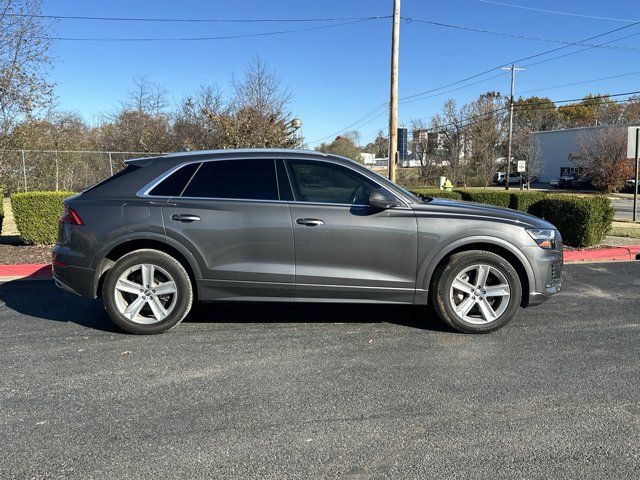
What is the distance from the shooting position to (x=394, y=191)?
16.2 feet

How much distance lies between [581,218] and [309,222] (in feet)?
23.6

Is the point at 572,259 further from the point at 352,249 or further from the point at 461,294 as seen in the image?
the point at 352,249

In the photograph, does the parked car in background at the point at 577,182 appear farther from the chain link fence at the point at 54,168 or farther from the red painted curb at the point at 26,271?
the red painted curb at the point at 26,271

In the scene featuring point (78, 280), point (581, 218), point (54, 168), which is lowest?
point (78, 280)

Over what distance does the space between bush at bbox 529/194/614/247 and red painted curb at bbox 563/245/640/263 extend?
Answer: 37 cm

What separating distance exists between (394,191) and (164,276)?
2.33 m

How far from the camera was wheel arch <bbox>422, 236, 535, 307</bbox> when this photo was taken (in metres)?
4.88

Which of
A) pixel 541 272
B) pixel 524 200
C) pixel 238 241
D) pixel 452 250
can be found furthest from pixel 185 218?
pixel 524 200

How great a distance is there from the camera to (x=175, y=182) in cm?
500

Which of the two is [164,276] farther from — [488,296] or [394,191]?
[488,296]

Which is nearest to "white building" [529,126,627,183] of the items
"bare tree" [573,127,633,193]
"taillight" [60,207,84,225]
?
"bare tree" [573,127,633,193]

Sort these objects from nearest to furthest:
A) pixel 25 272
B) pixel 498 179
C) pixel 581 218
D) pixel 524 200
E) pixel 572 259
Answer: pixel 25 272, pixel 572 259, pixel 581 218, pixel 524 200, pixel 498 179

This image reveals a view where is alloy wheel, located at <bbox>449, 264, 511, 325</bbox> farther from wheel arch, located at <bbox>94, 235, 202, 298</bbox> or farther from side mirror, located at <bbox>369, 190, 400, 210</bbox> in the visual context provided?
wheel arch, located at <bbox>94, 235, 202, 298</bbox>

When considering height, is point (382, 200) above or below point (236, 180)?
below
